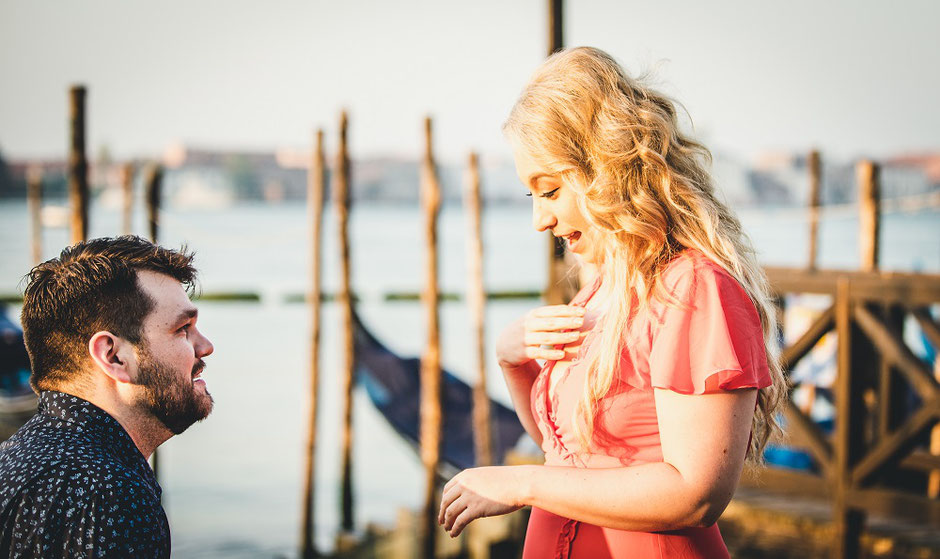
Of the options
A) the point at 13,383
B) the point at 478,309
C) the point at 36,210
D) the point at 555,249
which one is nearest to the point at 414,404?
the point at 478,309

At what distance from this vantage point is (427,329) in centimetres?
722

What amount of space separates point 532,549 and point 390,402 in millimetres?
7582

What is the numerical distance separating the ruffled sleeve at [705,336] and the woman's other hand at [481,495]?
10.9 inches

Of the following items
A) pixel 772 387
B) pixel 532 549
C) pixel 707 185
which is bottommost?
pixel 532 549

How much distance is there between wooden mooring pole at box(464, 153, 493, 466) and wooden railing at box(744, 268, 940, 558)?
3.41 metres

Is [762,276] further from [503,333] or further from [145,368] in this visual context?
[145,368]

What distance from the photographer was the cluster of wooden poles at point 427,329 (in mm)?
7082

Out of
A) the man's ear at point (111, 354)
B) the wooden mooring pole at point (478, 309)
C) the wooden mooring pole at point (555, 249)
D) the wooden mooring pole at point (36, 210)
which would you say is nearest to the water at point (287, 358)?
the man's ear at point (111, 354)

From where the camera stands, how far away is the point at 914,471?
201 inches

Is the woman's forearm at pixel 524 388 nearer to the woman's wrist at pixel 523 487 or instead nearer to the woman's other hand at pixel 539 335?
the woman's other hand at pixel 539 335

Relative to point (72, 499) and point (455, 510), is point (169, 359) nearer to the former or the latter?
point (72, 499)

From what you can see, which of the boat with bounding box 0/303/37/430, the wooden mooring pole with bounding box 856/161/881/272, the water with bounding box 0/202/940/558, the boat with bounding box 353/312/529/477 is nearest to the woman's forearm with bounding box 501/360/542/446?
the water with bounding box 0/202/940/558

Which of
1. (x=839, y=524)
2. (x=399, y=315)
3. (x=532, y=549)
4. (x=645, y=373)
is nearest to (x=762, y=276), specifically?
(x=645, y=373)

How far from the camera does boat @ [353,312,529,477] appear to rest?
840cm
